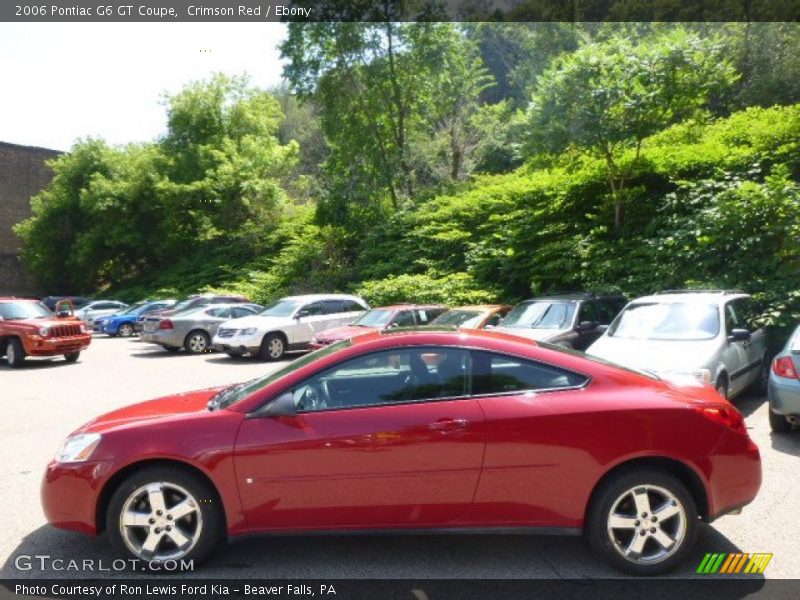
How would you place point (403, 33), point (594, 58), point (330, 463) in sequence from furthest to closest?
point (403, 33) → point (594, 58) → point (330, 463)

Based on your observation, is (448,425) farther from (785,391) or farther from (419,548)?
(785,391)

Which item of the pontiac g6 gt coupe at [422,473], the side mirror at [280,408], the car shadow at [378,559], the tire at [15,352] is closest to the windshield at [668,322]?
the car shadow at [378,559]

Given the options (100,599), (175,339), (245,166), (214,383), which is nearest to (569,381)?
(100,599)

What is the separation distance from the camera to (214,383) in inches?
483

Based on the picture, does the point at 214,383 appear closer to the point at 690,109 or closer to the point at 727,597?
the point at 727,597

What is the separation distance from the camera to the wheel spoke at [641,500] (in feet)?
12.9

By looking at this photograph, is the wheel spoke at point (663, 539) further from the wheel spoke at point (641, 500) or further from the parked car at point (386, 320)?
the parked car at point (386, 320)

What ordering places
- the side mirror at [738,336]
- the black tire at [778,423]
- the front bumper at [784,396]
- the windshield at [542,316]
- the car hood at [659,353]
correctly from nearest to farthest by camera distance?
the front bumper at [784,396]
the black tire at [778,423]
the car hood at [659,353]
the side mirror at [738,336]
the windshield at [542,316]

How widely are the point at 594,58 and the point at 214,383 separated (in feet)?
38.7

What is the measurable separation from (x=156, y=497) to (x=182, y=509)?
17 centimetres

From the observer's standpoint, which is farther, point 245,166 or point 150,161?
point 150,161

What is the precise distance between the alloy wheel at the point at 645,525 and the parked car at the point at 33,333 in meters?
14.9

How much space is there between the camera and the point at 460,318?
12.4 m

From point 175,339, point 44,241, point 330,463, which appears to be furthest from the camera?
point 44,241
